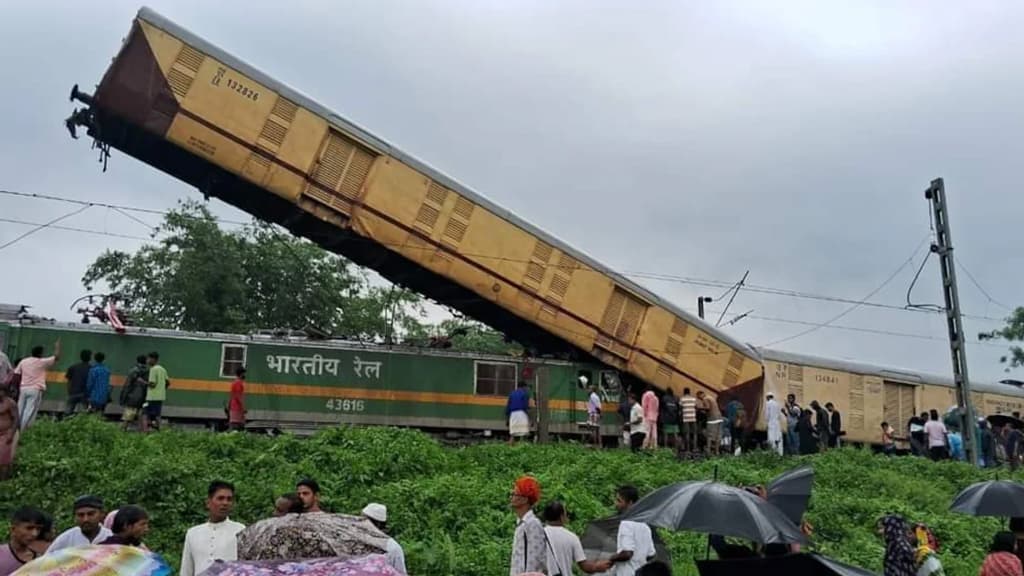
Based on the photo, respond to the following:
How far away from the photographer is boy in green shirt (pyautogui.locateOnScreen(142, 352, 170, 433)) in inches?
584

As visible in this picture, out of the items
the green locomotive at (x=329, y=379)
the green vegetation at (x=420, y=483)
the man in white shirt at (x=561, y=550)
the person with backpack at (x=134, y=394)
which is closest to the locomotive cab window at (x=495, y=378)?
the green locomotive at (x=329, y=379)

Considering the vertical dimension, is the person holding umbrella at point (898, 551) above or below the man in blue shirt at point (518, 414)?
below

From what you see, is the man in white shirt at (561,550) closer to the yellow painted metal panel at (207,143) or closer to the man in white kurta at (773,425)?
the yellow painted metal panel at (207,143)

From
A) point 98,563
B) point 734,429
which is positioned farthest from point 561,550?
point 734,429

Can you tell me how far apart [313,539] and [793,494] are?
4.17 m

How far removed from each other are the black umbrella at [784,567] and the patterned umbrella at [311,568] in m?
2.23

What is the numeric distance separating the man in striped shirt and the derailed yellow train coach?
1.21m

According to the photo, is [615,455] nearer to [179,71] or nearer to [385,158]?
[385,158]

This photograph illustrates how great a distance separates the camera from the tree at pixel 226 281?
32094mm

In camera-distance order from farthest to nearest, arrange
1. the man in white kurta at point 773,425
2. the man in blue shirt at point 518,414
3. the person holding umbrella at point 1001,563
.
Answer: the man in white kurta at point 773,425, the man in blue shirt at point 518,414, the person holding umbrella at point 1001,563

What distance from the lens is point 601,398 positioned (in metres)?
19.6

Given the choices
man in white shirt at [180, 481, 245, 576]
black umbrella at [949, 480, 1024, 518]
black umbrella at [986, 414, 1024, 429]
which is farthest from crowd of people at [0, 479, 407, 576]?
black umbrella at [986, 414, 1024, 429]

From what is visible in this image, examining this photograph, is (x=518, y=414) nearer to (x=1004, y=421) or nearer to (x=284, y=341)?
(x=284, y=341)

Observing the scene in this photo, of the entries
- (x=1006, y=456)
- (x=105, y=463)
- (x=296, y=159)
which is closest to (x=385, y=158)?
(x=296, y=159)
